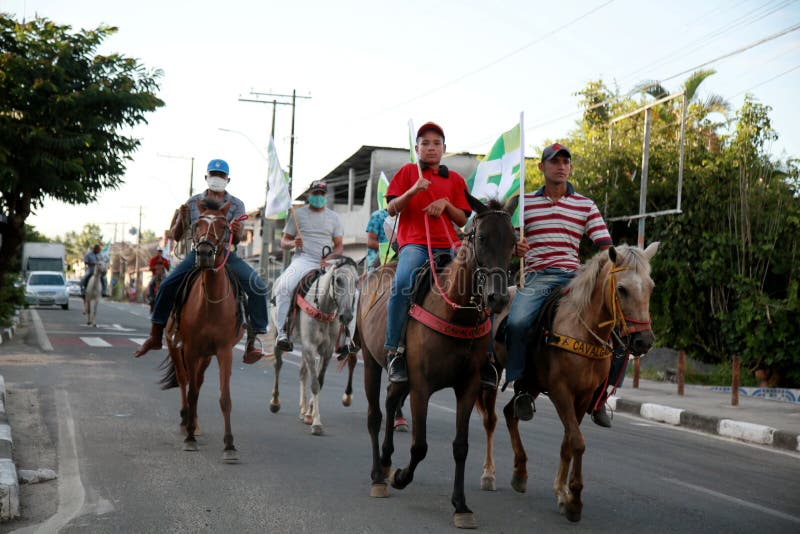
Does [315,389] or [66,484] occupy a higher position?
[315,389]

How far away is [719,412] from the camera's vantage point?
474 inches

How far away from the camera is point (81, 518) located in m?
5.41

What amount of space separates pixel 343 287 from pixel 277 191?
2156 millimetres

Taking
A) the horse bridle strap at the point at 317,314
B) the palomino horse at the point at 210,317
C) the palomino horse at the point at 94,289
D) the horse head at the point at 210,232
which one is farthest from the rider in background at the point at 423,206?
the palomino horse at the point at 94,289

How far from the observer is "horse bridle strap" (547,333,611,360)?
19.7ft

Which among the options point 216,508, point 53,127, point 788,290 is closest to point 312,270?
point 216,508

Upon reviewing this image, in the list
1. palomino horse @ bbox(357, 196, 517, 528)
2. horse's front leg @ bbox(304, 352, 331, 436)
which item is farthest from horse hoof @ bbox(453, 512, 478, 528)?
horse's front leg @ bbox(304, 352, 331, 436)

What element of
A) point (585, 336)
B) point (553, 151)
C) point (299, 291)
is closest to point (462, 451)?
point (585, 336)

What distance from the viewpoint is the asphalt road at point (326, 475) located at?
5.61 m

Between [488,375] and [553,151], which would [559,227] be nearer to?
[553,151]

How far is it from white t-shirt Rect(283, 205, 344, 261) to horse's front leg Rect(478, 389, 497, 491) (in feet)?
13.5

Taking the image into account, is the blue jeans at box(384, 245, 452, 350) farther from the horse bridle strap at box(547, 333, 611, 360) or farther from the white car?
the white car

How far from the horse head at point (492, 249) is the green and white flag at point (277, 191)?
590cm

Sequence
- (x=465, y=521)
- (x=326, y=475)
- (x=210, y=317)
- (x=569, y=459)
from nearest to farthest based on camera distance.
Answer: (x=465, y=521) → (x=569, y=459) → (x=326, y=475) → (x=210, y=317)
